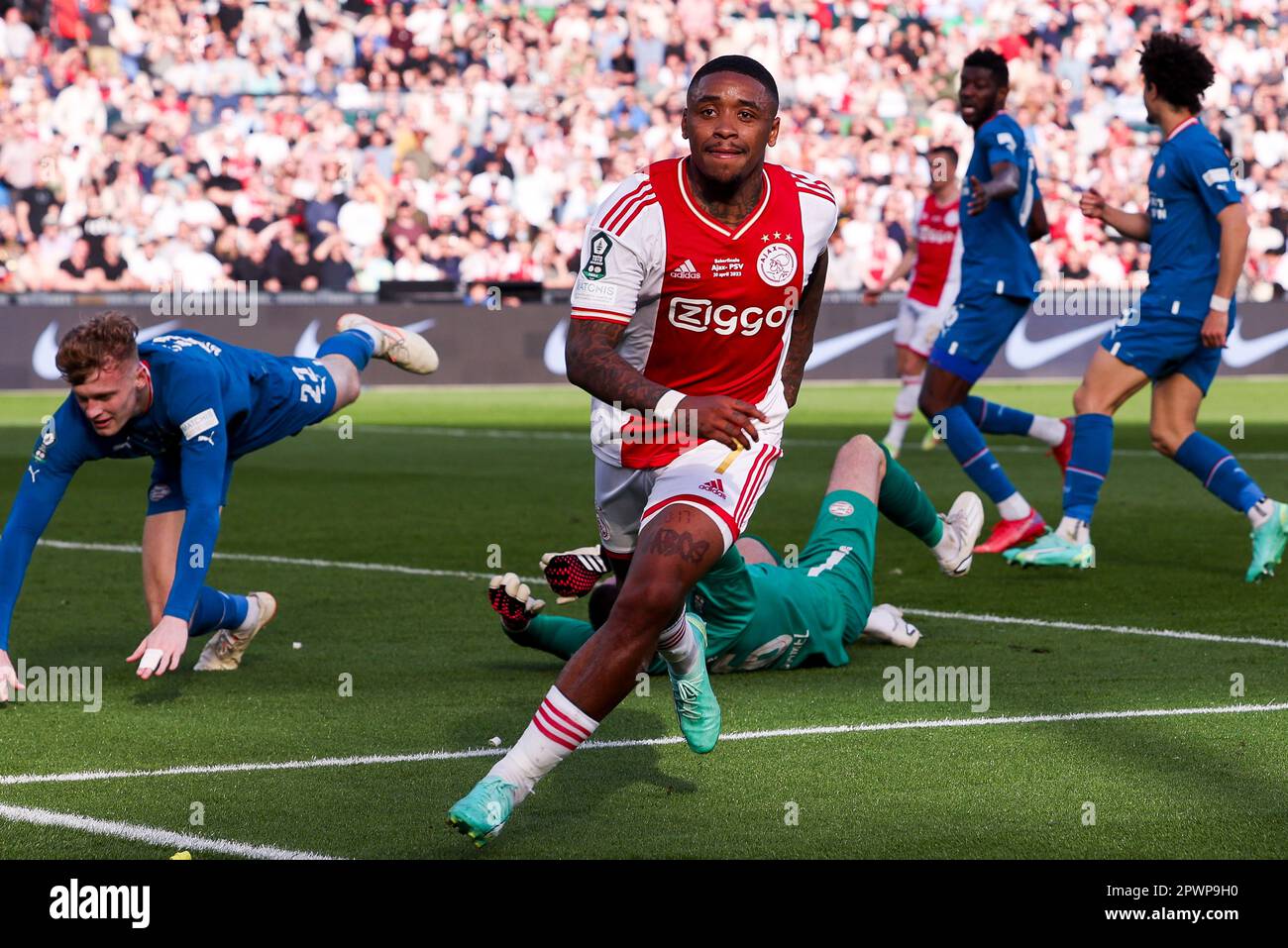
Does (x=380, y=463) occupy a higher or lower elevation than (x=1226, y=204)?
lower

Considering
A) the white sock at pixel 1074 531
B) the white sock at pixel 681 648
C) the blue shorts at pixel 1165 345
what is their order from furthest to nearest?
the white sock at pixel 1074 531 → the blue shorts at pixel 1165 345 → the white sock at pixel 681 648

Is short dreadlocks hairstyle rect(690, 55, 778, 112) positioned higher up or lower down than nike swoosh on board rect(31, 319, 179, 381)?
higher up

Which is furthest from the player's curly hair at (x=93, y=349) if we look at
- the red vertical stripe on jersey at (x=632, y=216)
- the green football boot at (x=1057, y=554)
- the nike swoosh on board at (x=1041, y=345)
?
the nike swoosh on board at (x=1041, y=345)

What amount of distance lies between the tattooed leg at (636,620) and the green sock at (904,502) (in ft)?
9.46

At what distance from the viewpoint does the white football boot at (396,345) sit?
9.75 metres

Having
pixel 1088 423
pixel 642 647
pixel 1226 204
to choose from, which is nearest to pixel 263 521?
pixel 1088 423

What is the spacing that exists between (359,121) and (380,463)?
500 inches

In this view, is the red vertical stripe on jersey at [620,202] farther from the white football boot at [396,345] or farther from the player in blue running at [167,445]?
the white football boot at [396,345]

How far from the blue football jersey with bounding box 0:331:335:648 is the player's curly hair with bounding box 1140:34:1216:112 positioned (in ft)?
16.3

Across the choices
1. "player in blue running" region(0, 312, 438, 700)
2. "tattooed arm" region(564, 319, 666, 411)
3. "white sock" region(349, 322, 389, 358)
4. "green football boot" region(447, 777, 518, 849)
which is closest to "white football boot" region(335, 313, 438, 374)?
"white sock" region(349, 322, 389, 358)

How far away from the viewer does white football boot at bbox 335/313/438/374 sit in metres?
9.75

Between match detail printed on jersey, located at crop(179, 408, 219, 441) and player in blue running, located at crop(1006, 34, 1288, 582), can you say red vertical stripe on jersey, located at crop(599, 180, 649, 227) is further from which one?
player in blue running, located at crop(1006, 34, 1288, 582)
